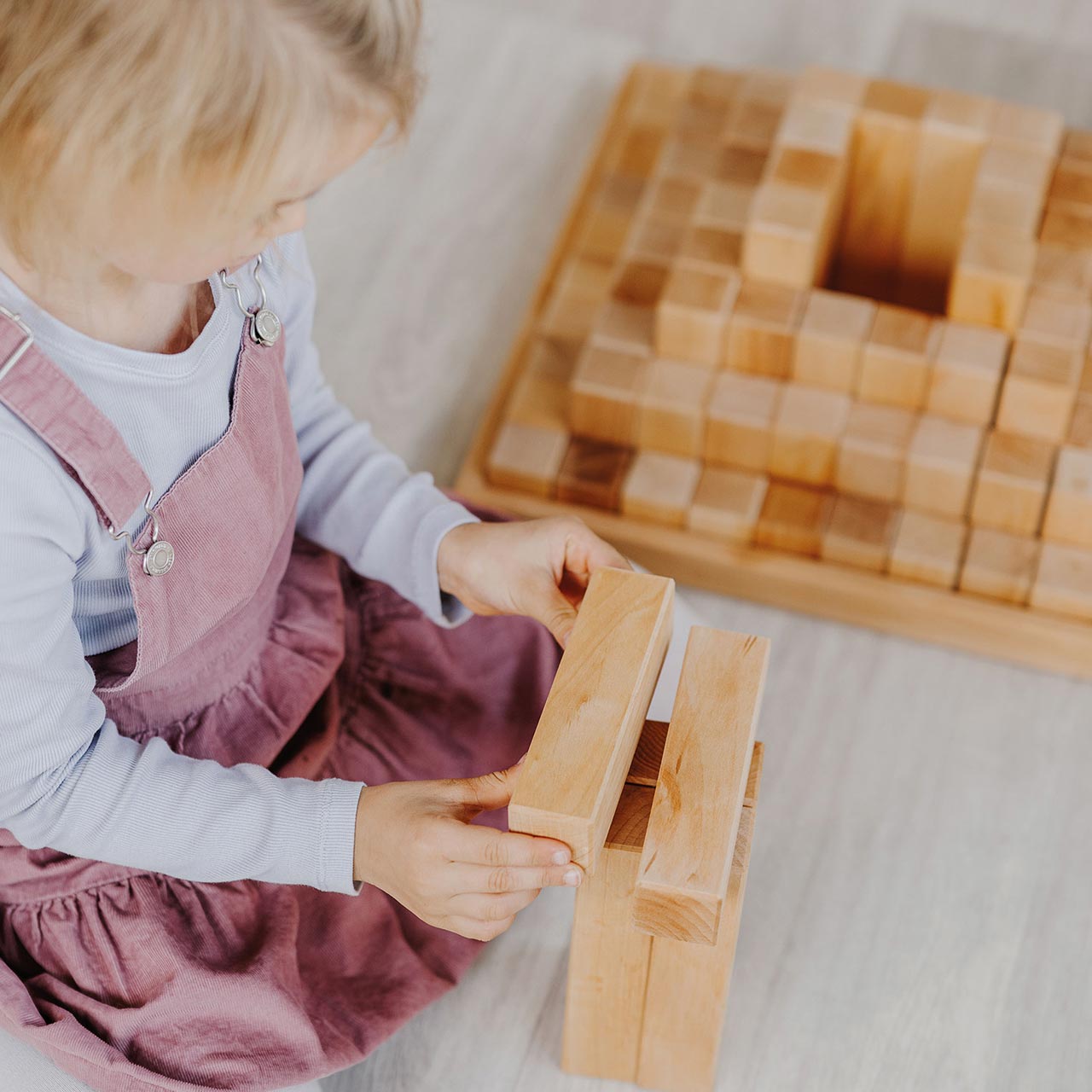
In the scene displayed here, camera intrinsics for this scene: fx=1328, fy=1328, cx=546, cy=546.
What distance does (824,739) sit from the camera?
123 centimetres

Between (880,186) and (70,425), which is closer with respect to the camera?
(70,425)

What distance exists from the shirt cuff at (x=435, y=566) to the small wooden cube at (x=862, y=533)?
17.7 inches

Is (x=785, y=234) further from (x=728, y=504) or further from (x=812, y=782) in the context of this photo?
(x=812, y=782)

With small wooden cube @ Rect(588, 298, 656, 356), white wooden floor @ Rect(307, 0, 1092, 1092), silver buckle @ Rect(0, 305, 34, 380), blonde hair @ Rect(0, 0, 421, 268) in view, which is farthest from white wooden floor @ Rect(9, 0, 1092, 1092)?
blonde hair @ Rect(0, 0, 421, 268)

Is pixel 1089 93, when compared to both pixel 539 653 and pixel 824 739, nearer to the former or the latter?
pixel 824 739

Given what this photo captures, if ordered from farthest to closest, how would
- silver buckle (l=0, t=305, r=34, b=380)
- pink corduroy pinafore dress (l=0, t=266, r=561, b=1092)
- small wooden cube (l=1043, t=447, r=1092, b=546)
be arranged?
small wooden cube (l=1043, t=447, r=1092, b=546)
pink corduroy pinafore dress (l=0, t=266, r=561, b=1092)
silver buckle (l=0, t=305, r=34, b=380)

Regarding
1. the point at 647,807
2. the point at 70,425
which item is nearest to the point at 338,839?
the point at 647,807

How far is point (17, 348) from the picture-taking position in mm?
653

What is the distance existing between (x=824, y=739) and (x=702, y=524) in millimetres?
241

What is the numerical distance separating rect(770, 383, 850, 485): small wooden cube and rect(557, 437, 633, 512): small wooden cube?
0.50ft

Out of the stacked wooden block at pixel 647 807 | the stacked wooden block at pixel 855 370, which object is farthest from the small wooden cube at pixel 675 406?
the stacked wooden block at pixel 647 807

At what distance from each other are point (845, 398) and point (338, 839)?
0.72 meters

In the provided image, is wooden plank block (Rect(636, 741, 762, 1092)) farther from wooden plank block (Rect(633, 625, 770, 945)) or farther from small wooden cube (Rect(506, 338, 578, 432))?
small wooden cube (Rect(506, 338, 578, 432))

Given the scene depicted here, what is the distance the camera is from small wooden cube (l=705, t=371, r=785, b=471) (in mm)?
1279
